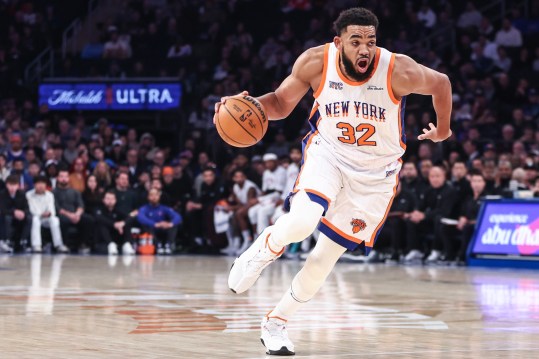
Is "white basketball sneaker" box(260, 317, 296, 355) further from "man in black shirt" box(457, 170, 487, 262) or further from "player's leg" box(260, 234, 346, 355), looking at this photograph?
"man in black shirt" box(457, 170, 487, 262)

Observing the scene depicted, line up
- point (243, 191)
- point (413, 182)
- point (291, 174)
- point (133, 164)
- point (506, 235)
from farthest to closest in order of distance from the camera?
point (133, 164), point (243, 191), point (291, 174), point (413, 182), point (506, 235)

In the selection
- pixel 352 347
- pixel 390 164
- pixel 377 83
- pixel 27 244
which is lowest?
pixel 27 244

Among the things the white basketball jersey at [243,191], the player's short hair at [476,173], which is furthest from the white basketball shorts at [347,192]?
the white basketball jersey at [243,191]

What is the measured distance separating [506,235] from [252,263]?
10086mm

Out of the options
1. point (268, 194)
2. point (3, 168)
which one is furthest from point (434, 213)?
point (3, 168)

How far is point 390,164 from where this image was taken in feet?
21.4

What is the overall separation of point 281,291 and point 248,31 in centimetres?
1604

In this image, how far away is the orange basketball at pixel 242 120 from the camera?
6551 mm

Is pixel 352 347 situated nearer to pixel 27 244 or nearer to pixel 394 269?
pixel 394 269

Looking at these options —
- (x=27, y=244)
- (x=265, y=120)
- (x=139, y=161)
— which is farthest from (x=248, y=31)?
(x=265, y=120)

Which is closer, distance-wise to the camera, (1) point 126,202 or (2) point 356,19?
(2) point 356,19

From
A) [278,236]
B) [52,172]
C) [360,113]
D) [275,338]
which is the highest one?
[360,113]

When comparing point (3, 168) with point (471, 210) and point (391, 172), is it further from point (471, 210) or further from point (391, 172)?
point (391, 172)

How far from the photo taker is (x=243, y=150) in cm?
2142
